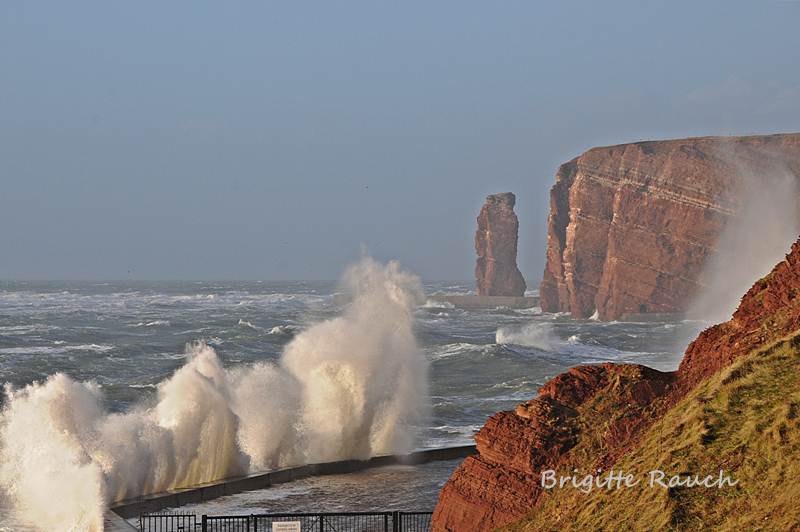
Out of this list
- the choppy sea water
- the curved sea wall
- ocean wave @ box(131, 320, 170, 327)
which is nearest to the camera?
the curved sea wall

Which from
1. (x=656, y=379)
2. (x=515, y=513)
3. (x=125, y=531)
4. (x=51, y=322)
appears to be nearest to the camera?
(x=515, y=513)

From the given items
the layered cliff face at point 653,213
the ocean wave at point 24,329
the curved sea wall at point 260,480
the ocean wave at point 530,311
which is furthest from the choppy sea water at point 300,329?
the layered cliff face at point 653,213

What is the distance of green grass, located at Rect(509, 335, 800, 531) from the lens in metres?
9.85

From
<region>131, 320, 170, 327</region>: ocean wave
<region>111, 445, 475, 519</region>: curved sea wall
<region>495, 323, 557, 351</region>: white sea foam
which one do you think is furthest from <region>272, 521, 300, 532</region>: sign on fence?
<region>131, 320, 170, 327</region>: ocean wave

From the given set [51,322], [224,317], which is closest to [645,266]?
[224,317]

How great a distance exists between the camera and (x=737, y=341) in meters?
13.1

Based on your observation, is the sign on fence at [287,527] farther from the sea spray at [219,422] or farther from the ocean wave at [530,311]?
the ocean wave at [530,311]

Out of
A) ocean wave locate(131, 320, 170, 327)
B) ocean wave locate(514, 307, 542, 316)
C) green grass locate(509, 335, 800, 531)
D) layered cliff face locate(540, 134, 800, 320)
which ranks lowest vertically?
ocean wave locate(514, 307, 542, 316)

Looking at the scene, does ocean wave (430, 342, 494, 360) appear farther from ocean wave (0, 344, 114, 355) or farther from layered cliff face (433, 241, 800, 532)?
layered cliff face (433, 241, 800, 532)

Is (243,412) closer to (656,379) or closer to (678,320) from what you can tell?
(656,379)

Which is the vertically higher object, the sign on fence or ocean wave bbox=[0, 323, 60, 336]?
the sign on fence

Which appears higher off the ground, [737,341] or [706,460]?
[737,341]

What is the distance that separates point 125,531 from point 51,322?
75.1 m

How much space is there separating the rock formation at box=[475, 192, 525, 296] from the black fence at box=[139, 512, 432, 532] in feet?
427
